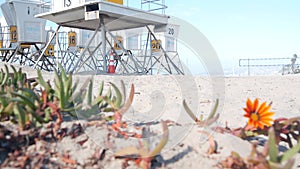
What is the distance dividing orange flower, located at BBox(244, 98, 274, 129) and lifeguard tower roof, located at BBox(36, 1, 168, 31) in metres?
5.78

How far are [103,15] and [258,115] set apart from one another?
252 inches

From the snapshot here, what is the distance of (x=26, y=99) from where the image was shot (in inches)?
74.6

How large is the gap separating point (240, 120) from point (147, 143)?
1466 millimetres

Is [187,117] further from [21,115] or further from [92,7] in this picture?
[92,7]

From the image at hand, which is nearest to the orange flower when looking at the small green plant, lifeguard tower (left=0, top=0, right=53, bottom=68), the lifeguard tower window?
the small green plant

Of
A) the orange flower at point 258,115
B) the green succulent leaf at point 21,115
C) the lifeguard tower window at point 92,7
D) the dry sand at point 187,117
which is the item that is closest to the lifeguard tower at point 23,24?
the lifeguard tower window at point 92,7

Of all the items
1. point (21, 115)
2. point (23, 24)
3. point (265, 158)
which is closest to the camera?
point (265, 158)

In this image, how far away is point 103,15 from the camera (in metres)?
7.73

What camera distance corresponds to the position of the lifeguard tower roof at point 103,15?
7.27 m

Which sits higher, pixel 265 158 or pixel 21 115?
pixel 21 115

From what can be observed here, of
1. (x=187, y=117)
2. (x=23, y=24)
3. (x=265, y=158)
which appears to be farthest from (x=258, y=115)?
(x=23, y=24)

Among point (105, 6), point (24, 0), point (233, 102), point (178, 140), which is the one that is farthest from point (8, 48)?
point (178, 140)

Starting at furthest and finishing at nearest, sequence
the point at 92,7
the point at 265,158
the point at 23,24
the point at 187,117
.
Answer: the point at 23,24
the point at 92,7
the point at 187,117
the point at 265,158

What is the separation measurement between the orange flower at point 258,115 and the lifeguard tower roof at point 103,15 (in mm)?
5777
